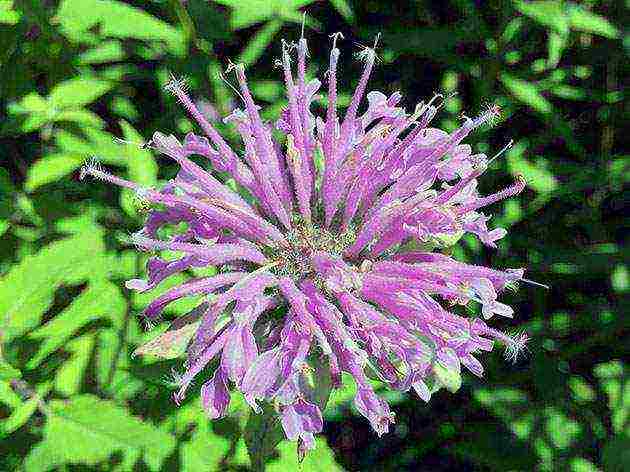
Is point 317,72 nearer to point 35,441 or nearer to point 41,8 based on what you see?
point 41,8

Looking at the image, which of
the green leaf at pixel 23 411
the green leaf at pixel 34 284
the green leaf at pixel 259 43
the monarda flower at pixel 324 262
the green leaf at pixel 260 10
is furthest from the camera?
the green leaf at pixel 259 43

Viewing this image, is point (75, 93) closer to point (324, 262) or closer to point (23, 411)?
point (23, 411)

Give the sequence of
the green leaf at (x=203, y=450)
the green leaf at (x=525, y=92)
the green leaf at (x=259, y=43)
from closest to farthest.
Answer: the green leaf at (x=203, y=450) < the green leaf at (x=525, y=92) < the green leaf at (x=259, y=43)

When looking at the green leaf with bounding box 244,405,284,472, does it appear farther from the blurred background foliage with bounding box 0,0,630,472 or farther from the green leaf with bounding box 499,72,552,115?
the green leaf with bounding box 499,72,552,115

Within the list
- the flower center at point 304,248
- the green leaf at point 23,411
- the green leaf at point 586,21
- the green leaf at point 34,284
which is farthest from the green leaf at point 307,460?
the green leaf at point 586,21

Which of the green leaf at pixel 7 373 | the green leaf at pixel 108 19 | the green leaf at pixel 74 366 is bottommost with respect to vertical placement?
the green leaf at pixel 74 366

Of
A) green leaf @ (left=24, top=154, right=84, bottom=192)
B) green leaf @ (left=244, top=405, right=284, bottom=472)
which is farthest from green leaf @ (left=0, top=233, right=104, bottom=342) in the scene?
green leaf @ (left=244, top=405, right=284, bottom=472)

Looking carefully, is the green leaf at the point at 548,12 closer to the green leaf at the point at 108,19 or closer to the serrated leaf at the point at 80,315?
the green leaf at the point at 108,19
